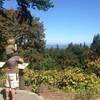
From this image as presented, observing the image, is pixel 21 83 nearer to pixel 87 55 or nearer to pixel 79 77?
pixel 79 77

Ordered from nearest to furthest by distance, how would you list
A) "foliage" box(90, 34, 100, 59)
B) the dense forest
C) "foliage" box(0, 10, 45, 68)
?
1. the dense forest
2. "foliage" box(0, 10, 45, 68)
3. "foliage" box(90, 34, 100, 59)

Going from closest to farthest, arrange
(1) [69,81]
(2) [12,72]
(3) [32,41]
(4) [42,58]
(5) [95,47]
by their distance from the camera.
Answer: (2) [12,72] < (1) [69,81] < (4) [42,58] < (3) [32,41] < (5) [95,47]

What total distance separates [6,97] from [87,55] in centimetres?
4764

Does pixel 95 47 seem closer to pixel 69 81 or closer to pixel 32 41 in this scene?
pixel 32 41

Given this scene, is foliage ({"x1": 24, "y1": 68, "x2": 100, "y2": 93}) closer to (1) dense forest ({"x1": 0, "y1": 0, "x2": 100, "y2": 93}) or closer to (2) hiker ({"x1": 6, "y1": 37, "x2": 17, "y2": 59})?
(1) dense forest ({"x1": 0, "y1": 0, "x2": 100, "y2": 93})

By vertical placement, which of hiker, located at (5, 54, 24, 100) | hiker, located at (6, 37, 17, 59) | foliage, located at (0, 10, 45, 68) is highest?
foliage, located at (0, 10, 45, 68)

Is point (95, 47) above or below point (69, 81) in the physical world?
above

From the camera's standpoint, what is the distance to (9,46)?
828 cm

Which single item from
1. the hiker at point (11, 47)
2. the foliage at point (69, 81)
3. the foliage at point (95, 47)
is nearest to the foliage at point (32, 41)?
the foliage at point (95, 47)

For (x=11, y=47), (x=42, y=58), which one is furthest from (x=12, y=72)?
(x=42, y=58)

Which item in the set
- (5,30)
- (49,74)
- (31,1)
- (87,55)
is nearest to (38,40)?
(87,55)

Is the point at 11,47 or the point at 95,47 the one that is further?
the point at 95,47

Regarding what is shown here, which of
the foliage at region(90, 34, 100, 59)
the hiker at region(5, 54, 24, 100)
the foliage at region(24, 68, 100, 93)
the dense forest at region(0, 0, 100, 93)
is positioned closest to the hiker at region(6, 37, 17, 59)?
the hiker at region(5, 54, 24, 100)

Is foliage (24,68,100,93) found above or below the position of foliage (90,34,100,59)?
below
